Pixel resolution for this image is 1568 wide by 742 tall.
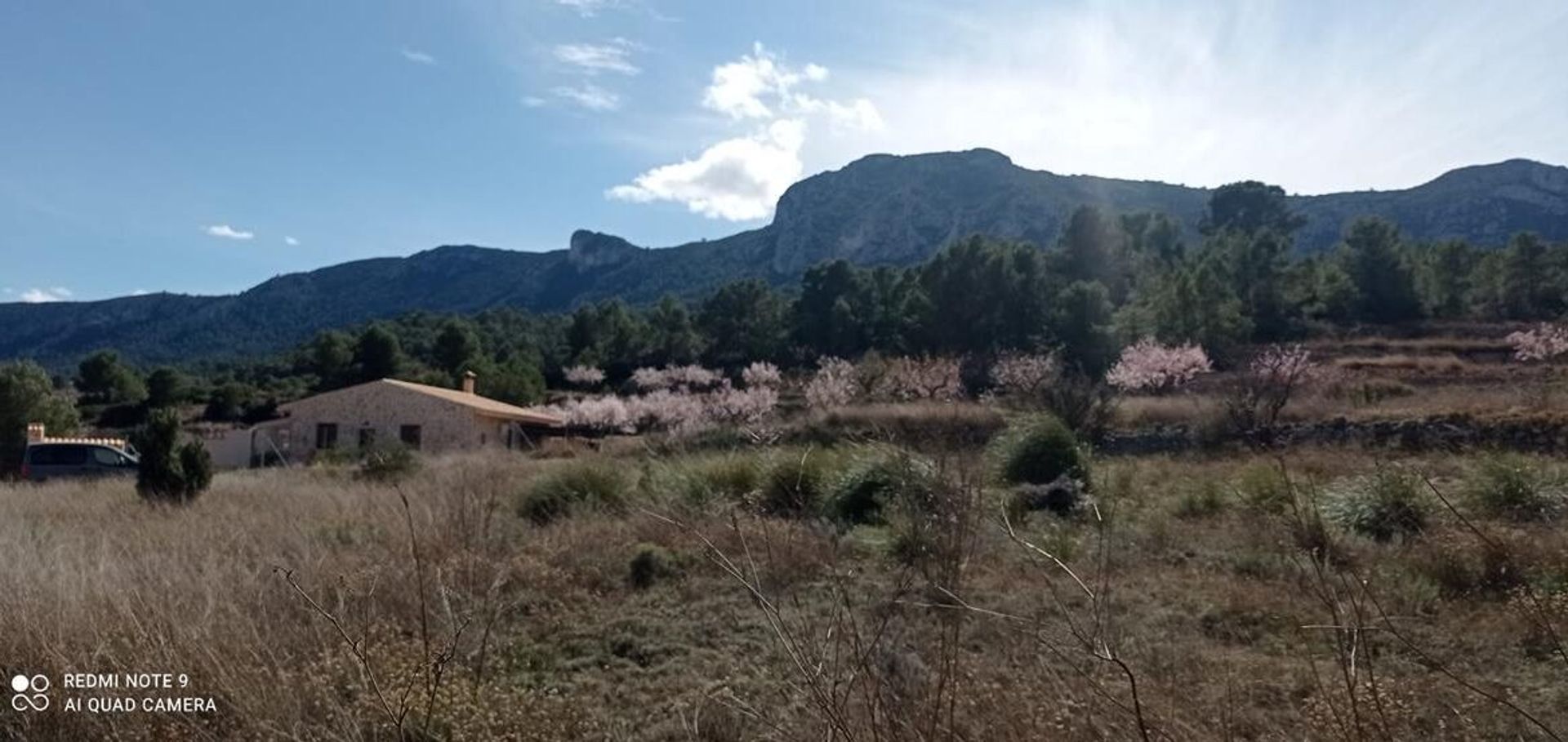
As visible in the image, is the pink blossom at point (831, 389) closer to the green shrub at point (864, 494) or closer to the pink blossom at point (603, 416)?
the pink blossom at point (603, 416)

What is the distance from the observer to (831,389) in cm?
2911

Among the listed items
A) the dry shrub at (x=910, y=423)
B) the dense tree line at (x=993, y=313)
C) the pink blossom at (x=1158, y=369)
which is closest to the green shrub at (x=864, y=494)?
the dry shrub at (x=910, y=423)

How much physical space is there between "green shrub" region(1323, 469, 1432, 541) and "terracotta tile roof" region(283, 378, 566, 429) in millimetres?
28125

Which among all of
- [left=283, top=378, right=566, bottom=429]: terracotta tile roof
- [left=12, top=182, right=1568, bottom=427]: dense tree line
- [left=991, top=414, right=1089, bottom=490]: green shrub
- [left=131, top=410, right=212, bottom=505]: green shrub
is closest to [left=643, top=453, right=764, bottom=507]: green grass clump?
[left=991, top=414, right=1089, bottom=490]: green shrub

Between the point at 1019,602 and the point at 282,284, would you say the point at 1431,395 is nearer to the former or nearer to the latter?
the point at 1019,602

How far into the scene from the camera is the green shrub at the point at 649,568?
5715 mm

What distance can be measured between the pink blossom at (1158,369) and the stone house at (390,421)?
2007 centimetres

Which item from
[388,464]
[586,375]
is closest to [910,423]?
[388,464]

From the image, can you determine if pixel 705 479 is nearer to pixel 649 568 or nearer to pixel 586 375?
pixel 649 568

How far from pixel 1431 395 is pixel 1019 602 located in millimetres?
24082

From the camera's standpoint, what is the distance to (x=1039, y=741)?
7.64 ft

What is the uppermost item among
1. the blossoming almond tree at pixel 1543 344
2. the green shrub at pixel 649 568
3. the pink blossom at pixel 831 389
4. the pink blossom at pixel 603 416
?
the blossoming almond tree at pixel 1543 344

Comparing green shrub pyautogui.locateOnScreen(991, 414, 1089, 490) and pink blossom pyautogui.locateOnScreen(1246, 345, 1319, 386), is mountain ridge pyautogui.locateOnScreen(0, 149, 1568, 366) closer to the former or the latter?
pink blossom pyautogui.locateOnScreen(1246, 345, 1319, 386)

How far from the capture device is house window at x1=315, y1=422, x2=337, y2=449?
110 feet
